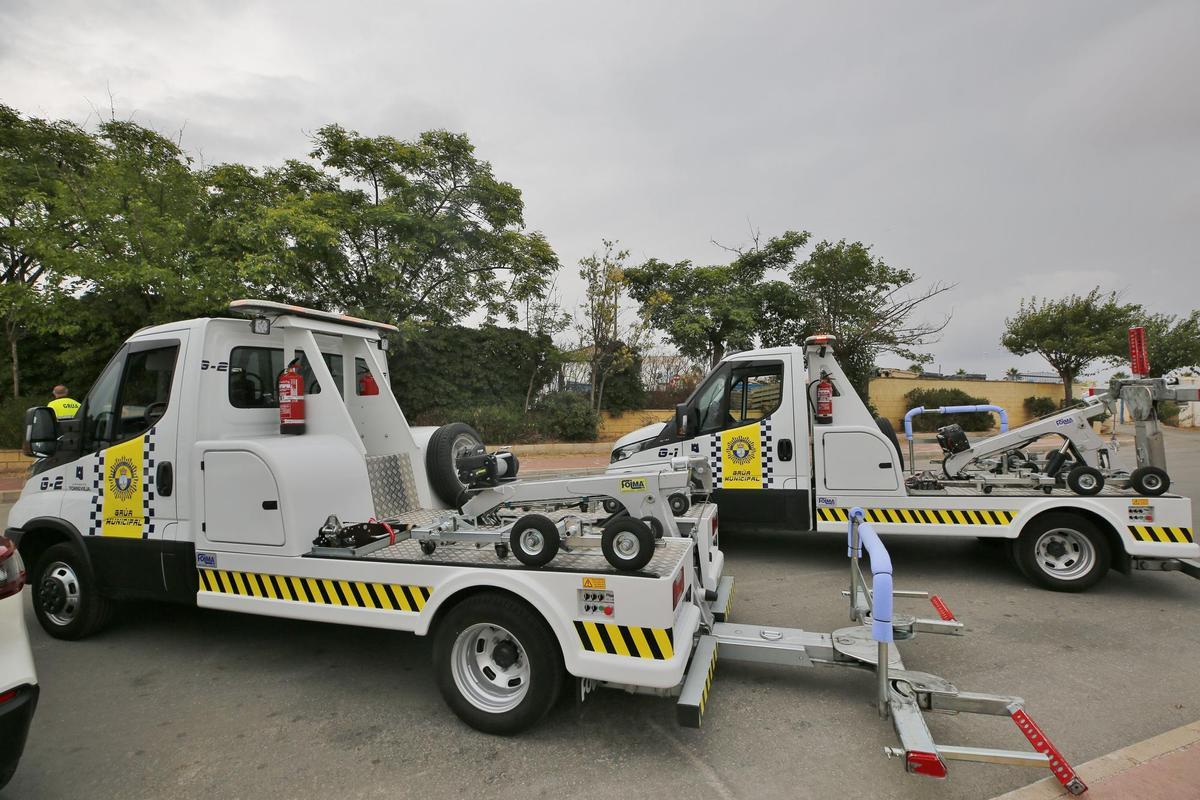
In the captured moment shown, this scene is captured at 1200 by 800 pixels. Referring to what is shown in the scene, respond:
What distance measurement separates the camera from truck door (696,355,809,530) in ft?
19.4

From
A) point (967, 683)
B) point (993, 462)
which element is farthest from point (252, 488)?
point (993, 462)

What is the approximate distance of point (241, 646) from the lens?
14.3 ft

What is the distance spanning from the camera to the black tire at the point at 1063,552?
513 centimetres

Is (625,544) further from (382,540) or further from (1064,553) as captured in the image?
(1064,553)

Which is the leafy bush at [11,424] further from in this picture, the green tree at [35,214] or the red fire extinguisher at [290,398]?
the red fire extinguisher at [290,398]

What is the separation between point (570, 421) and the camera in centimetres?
1762

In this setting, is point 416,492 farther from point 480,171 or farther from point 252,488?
point 480,171

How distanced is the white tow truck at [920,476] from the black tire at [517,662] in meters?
2.13

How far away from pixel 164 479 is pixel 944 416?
23.9 meters

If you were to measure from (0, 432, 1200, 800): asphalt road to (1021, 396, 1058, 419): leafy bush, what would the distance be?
2613 centimetres

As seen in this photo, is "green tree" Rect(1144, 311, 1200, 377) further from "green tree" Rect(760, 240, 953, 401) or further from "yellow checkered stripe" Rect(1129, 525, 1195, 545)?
"yellow checkered stripe" Rect(1129, 525, 1195, 545)

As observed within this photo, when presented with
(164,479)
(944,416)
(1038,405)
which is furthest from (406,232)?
(1038,405)

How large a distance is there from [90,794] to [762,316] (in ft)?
62.5

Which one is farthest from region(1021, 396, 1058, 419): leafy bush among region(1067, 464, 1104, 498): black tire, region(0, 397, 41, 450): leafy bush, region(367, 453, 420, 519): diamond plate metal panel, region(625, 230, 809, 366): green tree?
region(0, 397, 41, 450): leafy bush
